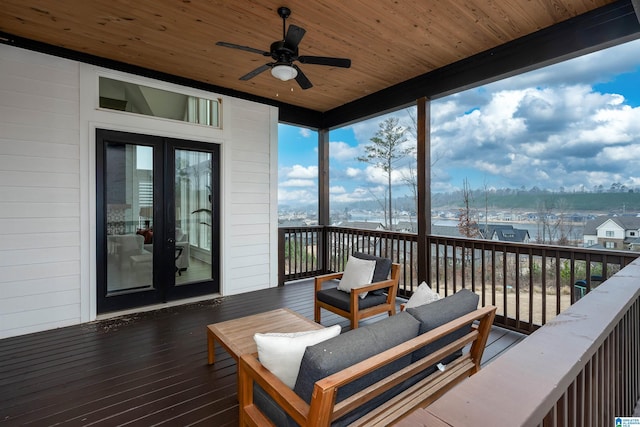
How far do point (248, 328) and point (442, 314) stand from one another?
163cm

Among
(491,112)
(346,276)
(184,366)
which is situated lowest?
(184,366)

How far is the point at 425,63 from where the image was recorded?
4070mm

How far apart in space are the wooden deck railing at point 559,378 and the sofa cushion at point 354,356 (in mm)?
601

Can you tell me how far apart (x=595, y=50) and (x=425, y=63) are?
1.72 metres

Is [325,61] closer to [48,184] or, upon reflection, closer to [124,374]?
[124,374]

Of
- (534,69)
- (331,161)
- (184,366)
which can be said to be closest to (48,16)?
(184,366)

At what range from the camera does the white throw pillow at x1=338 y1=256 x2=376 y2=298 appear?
3.43 meters

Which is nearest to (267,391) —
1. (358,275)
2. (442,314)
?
(442,314)

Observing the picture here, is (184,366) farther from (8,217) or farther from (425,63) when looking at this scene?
(425,63)

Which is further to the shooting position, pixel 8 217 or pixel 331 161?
pixel 331 161

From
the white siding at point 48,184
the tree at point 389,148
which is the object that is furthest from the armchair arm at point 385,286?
the white siding at point 48,184

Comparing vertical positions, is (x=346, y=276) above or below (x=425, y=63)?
below

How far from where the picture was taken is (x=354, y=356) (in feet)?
4.28

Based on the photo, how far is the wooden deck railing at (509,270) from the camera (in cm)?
304
